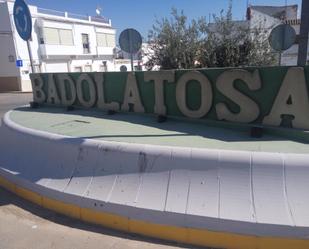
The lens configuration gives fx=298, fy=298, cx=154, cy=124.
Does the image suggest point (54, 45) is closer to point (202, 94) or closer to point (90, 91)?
point (90, 91)

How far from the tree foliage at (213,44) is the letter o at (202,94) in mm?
4614

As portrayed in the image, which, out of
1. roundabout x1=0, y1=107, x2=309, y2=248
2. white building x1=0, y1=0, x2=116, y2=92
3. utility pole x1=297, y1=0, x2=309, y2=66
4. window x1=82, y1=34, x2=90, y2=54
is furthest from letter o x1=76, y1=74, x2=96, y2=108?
window x1=82, y1=34, x2=90, y2=54

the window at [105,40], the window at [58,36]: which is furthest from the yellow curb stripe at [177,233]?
the window at [105,40]

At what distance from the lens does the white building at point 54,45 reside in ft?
92.2

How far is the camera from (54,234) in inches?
135

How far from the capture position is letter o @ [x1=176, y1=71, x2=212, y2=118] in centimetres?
473

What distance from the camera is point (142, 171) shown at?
11.7 feet

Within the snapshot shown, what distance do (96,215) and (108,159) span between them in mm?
694

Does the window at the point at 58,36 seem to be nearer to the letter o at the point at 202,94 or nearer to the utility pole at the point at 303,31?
the letter o at the point at 202,94

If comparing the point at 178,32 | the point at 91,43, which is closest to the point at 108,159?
the point at 178,32

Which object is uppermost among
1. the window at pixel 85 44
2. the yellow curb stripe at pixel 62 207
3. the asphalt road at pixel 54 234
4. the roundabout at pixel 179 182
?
the window at pixel 85 44

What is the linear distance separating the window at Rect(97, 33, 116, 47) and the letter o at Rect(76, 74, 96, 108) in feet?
111

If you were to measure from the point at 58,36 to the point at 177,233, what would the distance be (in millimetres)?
33313

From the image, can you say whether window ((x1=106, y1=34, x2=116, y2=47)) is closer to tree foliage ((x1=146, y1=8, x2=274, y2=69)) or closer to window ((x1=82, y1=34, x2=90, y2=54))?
window ((x1=82, y1=34, x2=90, y2=54))
